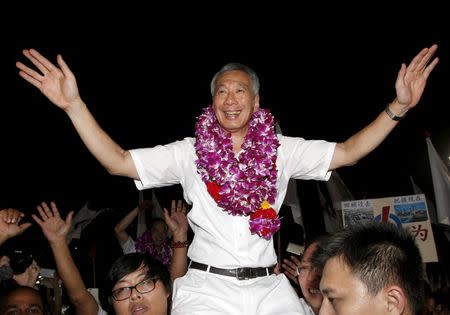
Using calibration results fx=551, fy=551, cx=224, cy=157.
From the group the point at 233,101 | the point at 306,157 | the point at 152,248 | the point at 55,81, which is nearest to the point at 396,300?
the point at 306,157

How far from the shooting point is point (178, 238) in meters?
6.36

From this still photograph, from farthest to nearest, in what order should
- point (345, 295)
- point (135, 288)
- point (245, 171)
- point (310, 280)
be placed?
point (310, 280) < point (135, 288) < point (245, 171) < point (345, 295)

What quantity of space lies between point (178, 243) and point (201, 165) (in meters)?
2.18

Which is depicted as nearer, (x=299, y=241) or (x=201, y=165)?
(x=201, y=165)

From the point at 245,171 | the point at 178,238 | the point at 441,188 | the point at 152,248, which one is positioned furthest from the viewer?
the point at 441,188

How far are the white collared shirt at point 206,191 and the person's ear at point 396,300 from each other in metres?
1.58

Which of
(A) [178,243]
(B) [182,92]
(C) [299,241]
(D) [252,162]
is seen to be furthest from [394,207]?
(B) [182,92]

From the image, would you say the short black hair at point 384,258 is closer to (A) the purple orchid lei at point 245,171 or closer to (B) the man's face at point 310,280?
(A) the purple orchid lei at point 245,171

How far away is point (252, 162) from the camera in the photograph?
4.15 m

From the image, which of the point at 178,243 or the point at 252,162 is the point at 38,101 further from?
the point at 252,162

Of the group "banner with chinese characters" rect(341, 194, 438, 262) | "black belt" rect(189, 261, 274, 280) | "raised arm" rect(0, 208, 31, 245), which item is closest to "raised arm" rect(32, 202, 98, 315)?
"raised arm" rect(0, 208, 31, 245)

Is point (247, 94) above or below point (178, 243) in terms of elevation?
above

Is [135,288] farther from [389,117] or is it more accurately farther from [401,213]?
[401,213]

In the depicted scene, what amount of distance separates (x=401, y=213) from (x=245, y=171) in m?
5.68
